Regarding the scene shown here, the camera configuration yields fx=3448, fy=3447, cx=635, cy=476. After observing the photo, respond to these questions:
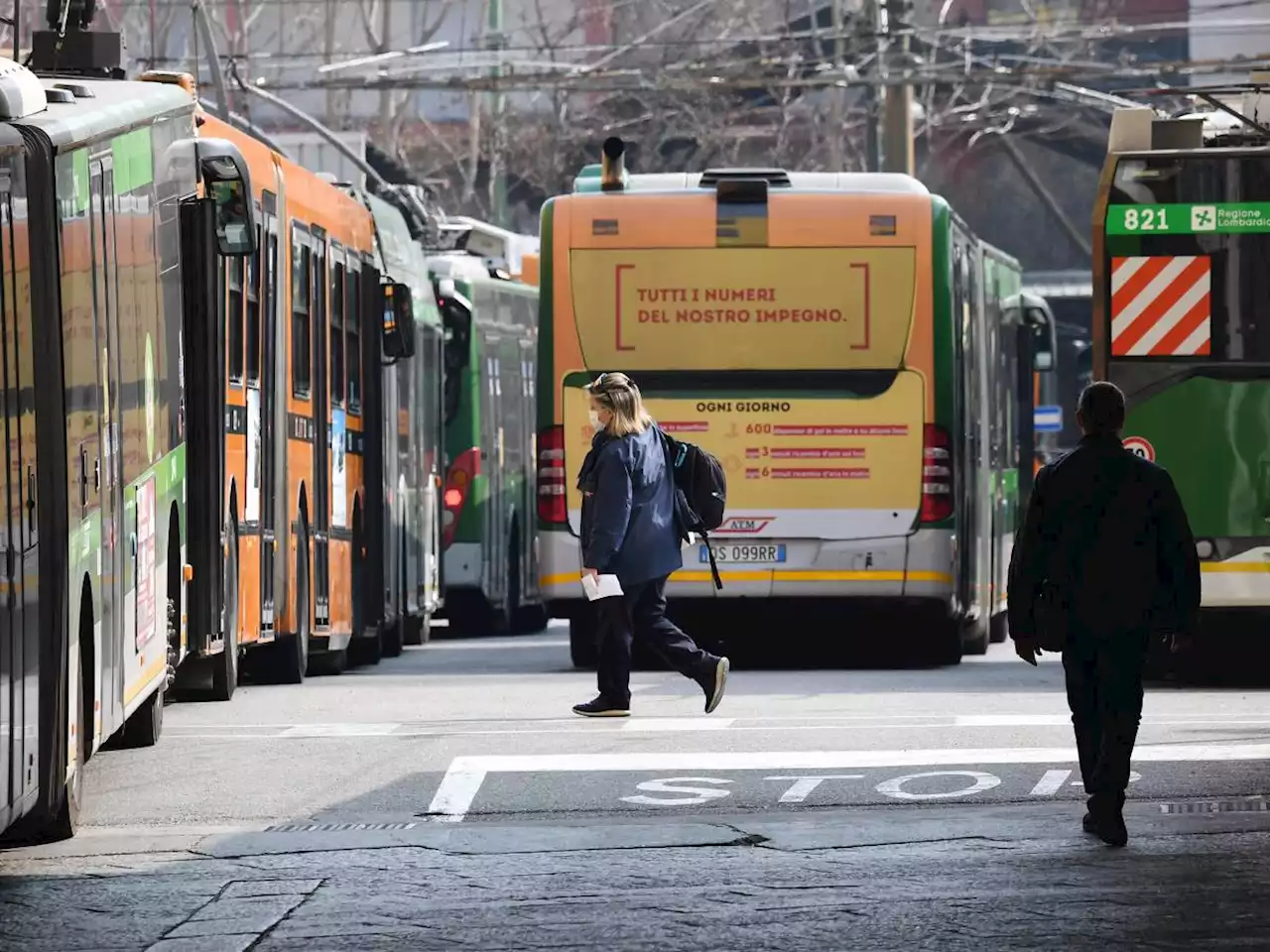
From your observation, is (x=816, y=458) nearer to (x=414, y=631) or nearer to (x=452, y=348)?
(x=414, y=631)

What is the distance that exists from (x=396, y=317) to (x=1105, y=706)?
1236 cm

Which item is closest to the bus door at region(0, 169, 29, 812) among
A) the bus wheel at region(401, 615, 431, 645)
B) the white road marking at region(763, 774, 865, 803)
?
the white road marking at region(763, 774, 865, 803)

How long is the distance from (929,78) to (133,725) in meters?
21.4

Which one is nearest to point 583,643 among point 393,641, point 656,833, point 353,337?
point 353,337

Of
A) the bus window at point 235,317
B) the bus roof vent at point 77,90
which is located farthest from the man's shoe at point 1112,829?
the bus window at point 235,317

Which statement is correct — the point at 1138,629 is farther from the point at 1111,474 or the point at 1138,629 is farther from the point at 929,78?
the point at 929,78

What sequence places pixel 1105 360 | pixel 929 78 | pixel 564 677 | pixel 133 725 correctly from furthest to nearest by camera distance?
pixel 929 78
pixel 564 677
pixel 1105 360
pixel 133 725

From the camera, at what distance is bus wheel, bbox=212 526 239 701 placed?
17.0 m

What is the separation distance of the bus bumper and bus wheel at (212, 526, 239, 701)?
324 centimetres

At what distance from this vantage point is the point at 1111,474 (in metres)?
11.1

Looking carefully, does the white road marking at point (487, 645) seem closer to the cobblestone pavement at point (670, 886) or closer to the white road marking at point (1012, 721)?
the white road marking at point (1012, 721)

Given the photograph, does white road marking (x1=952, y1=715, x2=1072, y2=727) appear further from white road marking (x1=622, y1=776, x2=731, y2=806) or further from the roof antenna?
the roof antenna

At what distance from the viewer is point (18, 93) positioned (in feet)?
32.9

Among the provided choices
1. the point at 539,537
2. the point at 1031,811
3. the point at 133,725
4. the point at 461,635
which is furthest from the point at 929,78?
the point at 1031,811
